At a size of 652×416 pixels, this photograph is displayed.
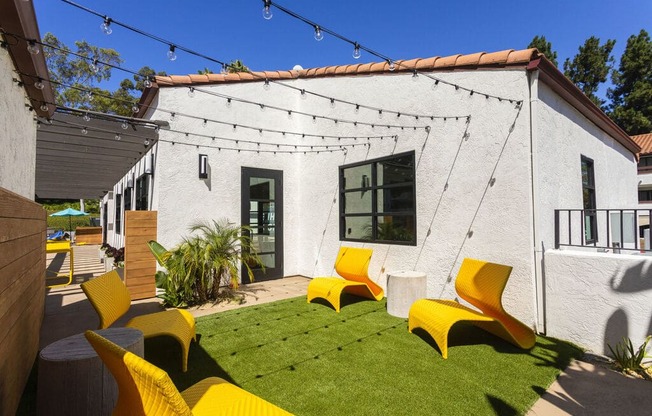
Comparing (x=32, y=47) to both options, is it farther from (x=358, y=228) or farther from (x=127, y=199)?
(x=127, y=199)

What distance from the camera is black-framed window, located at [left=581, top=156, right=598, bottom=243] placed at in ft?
19.6

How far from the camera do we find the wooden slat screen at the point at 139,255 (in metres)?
6.08

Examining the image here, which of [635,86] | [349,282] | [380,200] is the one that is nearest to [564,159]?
[380,200]

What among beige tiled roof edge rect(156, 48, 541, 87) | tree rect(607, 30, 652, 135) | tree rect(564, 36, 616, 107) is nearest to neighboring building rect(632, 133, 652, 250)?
tree rect(607, 30, 652, 135)

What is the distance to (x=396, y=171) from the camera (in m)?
6.21

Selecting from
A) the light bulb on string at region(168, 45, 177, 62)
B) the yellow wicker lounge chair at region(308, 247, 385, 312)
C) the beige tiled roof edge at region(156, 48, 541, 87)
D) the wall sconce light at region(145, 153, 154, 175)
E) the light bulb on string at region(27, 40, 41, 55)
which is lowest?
the yellow wicker lounge chair at region(308, 247, 385, 312)

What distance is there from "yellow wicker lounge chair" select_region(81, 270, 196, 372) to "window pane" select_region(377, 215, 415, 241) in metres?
3.87

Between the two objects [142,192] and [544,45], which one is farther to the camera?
[544,45]

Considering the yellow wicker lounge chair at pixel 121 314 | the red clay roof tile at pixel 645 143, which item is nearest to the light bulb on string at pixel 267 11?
the yellow wicker lounge chair at pixel 121 314

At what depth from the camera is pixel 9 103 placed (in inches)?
124

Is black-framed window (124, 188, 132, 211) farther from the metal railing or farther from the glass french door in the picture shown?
the metal railing

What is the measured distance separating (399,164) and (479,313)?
314cm

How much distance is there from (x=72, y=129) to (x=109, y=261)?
373 cm

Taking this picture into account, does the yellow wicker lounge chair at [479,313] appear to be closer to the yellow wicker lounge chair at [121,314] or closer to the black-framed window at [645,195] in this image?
the yellow wicker lounge chair at [121,314]
